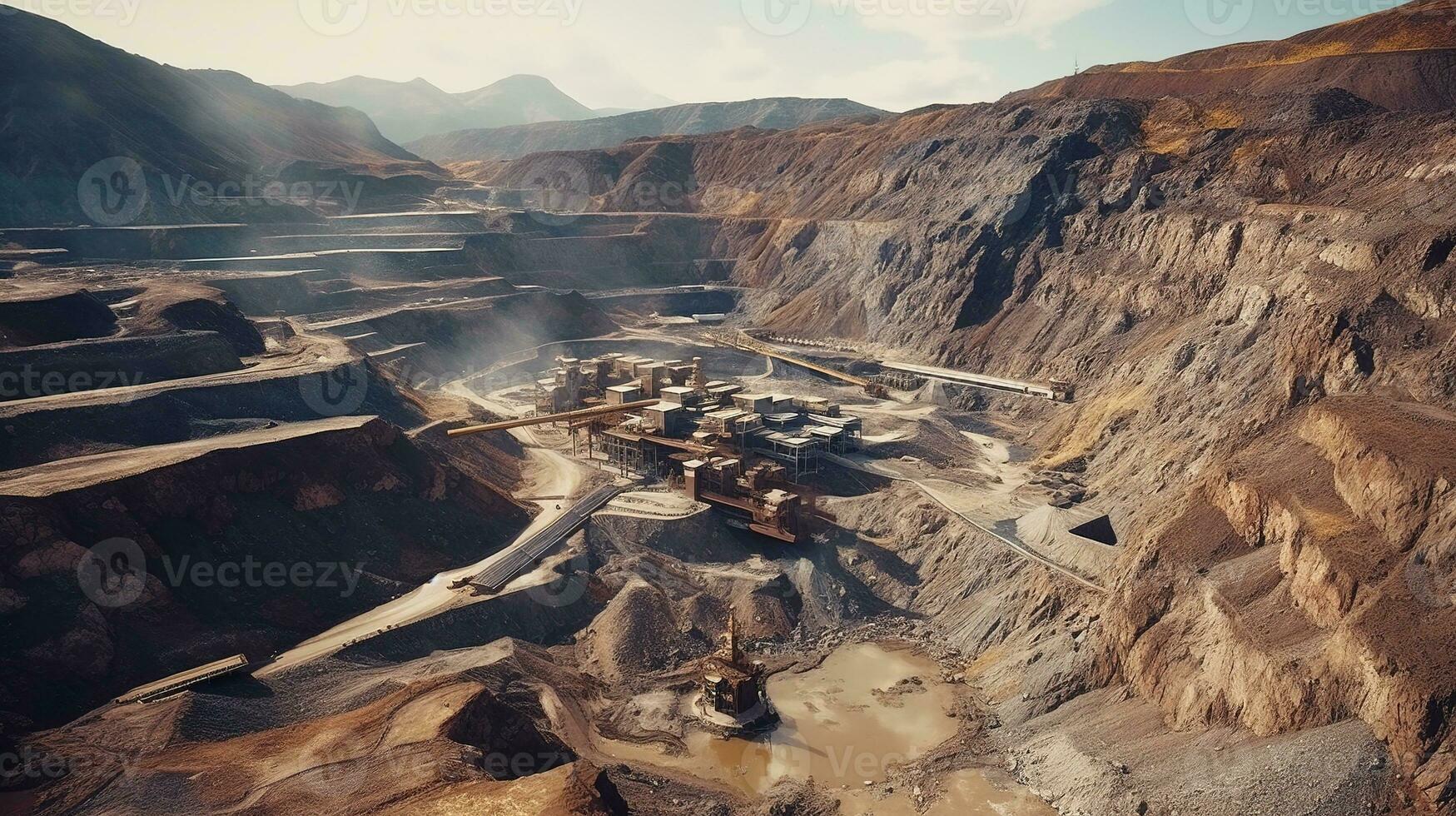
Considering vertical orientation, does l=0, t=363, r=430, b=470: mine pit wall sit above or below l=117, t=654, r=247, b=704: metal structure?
above

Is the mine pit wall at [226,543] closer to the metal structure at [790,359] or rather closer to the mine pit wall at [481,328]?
the mine pit wall at [481,328]

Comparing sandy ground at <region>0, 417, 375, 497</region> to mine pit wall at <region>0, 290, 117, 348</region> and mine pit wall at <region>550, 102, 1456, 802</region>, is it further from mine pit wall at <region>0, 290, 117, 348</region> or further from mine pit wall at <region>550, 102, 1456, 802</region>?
mine pit wall at <region>550, 102, 1456, 802</region>

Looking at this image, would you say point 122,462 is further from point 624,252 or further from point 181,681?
point 624,252

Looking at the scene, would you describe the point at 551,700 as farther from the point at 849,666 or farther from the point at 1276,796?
the point at 1276,796

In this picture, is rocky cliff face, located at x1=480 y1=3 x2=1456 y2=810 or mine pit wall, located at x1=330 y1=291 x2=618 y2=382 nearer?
rocky cliff face, located at x1=480 y1=3 x2=1456 y2=810

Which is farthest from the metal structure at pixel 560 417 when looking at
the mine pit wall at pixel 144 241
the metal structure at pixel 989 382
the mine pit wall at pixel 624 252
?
the mine pit wall at pixel 144 241

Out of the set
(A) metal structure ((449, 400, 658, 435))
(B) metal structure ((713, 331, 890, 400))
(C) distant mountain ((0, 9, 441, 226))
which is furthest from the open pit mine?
(C) distant mountain ((0, 9, 441, 226))

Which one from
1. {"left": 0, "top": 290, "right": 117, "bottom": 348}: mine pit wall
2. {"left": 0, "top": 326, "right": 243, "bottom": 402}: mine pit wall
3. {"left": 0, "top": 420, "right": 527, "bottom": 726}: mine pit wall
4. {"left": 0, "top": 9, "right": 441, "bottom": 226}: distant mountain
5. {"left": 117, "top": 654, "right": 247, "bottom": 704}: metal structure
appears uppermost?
{"left": 0, "top": 9, "right": 441, "bottom": 226}: distant mountain
